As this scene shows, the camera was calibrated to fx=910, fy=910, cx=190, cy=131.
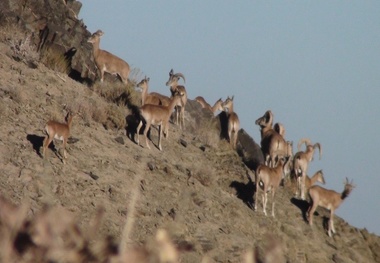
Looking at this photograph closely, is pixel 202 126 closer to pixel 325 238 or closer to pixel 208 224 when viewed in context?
pixel 325 238

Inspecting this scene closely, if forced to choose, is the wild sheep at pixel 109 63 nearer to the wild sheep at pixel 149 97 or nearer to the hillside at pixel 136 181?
the hillside at pixel 136 181

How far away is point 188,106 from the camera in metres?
30.8

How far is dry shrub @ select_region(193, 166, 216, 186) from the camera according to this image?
76.6ft

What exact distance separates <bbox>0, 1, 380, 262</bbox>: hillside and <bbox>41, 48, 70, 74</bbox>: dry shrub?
25.3 inches

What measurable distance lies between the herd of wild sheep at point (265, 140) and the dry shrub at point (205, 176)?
121cm

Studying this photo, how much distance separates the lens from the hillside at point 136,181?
17391mm

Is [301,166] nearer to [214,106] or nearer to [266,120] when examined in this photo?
[266,120]

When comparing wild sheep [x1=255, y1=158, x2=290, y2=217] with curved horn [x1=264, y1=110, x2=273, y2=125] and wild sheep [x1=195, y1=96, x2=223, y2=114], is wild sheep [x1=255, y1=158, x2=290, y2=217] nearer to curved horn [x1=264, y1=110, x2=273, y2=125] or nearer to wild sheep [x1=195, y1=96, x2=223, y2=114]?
curved horn [x1=264, y1=110, x2=273, y2=125]

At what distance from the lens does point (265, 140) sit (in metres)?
28.4

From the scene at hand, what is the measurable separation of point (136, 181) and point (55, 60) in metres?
8.49

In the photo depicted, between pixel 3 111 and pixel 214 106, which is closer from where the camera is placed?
pixel 3 111

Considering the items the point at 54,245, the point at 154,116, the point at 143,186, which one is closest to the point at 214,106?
the point at 154,116

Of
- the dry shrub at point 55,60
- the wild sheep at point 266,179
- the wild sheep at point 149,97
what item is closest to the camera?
the wild sheep at point 266,179

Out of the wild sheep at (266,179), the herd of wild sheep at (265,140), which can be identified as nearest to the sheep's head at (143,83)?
the herd of wild sheep at (265,140)
